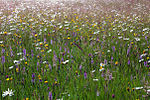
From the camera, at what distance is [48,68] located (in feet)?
10.1

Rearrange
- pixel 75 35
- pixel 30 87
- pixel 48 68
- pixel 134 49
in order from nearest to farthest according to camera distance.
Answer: pixel 30 87
pixel 48 68
pixel 134 49
pixel 75 35

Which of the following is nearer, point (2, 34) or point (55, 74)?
point (55, 74)

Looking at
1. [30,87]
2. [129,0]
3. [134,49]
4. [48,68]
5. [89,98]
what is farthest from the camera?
[129,0]

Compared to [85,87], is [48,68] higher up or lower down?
lower down

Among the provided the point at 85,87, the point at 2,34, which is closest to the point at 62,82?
the point at 85,87

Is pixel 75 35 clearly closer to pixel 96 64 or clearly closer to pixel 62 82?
pixel 96 64

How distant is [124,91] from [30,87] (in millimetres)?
1194

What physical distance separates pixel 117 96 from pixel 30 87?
3.73 feet

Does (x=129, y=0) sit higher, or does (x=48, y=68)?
(x=48, y=68)

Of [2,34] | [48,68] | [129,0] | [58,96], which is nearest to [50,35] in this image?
[2,34]

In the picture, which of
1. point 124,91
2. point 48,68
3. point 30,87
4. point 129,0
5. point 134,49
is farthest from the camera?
point 129,0

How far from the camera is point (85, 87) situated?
2211mm

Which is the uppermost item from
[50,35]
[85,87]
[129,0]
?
[85,87]

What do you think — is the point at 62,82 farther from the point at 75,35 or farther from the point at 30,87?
the point at 75,35
